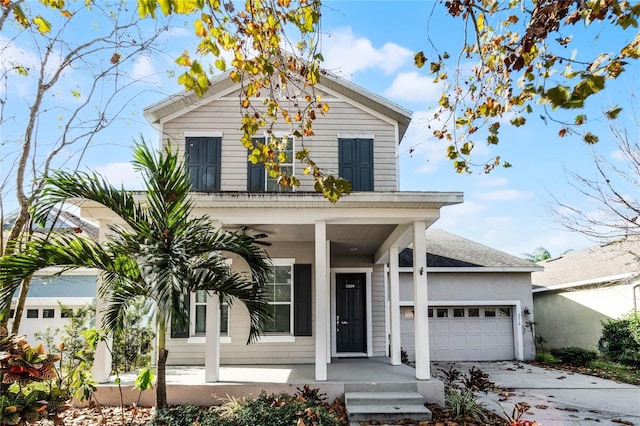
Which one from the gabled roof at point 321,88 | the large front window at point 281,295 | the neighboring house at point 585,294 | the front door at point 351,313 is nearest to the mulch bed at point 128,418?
the large front window at point 281,295

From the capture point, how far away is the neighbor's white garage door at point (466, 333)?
14234 mm

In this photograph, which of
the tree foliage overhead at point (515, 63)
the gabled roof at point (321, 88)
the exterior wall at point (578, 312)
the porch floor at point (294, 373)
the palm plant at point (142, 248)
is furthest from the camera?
the exterior wall at point (578, 312)

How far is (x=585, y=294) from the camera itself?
15.9m

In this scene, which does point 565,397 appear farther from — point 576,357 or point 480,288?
point 480,288

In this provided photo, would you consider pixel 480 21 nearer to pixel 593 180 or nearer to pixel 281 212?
pixel 281 212

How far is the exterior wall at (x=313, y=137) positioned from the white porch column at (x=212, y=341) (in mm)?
3331

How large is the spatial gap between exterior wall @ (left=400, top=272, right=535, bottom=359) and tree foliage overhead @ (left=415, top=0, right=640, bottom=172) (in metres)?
9.50

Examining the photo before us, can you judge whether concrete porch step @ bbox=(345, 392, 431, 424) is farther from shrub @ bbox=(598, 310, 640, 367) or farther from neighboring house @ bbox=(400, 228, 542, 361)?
shrub @ bbox=(598, 310, 640, 367)

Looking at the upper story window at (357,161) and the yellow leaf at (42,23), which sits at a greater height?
the upper story window at (357,161)

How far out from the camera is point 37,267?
19.4ft

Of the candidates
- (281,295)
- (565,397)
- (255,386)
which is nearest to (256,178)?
(281,295)

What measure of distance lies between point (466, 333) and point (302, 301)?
20.4 feet

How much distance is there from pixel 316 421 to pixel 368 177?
6.09 m

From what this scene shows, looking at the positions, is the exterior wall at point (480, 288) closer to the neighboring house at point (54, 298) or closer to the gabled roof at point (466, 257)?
the gabled roof at point (466, 257)
